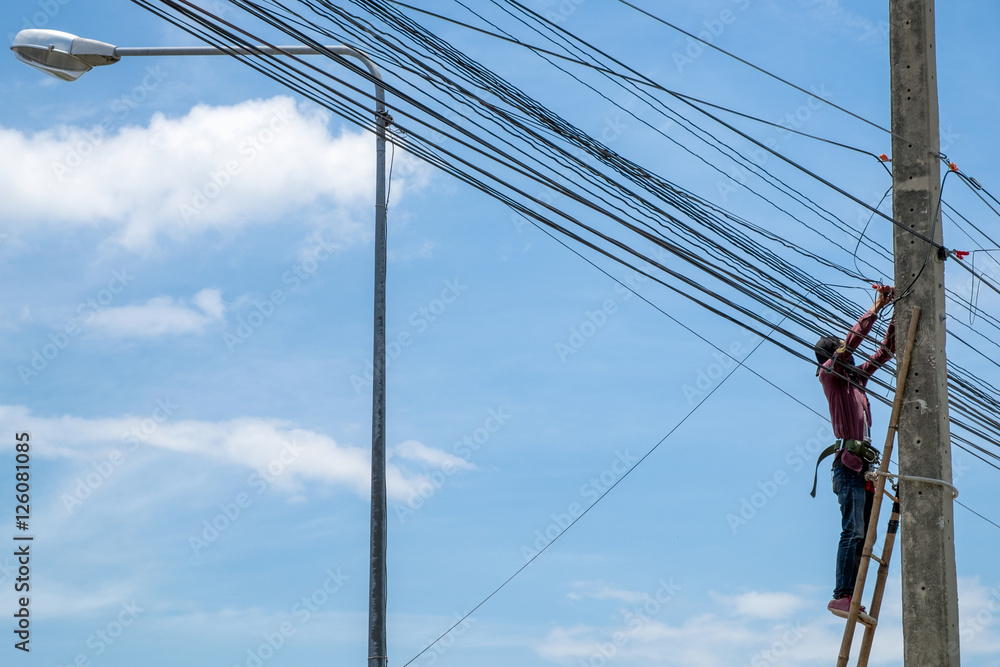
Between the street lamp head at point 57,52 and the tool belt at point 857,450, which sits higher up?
the street lamp head at point 57,52

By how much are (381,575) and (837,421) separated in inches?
146

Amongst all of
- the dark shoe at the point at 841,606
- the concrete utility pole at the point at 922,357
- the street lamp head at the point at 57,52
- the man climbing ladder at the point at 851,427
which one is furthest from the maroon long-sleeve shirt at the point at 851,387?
the street lamp head at the point at 57,52

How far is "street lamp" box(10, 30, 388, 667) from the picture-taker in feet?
26.7

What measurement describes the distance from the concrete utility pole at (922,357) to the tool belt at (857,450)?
66cm

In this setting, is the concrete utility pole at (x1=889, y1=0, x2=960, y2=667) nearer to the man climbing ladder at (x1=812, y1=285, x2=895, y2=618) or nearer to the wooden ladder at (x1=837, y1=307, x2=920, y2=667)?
the wooden ladder at (x1=837, y1=307, x2=920, y2=667)

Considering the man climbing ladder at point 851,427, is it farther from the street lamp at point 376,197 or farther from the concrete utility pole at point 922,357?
the street lamp at point 376,197

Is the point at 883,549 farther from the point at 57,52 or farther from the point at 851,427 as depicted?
the point at 57,52

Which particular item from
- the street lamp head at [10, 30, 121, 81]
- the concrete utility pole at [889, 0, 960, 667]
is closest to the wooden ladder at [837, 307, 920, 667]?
the concrete utility pole at [889, 0, 960, 667]

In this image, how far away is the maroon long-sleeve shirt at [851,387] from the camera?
8625 mm

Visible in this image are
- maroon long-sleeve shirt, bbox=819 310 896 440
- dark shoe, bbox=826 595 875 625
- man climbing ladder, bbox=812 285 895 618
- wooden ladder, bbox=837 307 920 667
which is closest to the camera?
wooden ladder, bbox=837 307 920 667

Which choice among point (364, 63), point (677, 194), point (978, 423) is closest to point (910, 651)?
point (978, 423)

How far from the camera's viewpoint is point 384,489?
916 centimetres

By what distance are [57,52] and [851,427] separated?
6.46 meters

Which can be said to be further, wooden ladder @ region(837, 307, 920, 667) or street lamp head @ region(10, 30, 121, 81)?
street lamp head @ region(10, 30, 121, 81)
